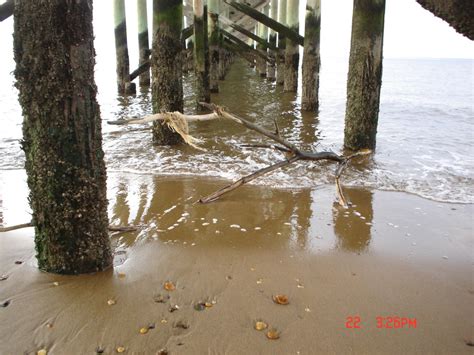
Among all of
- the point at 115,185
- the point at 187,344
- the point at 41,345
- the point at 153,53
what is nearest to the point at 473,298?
the point at 187,344

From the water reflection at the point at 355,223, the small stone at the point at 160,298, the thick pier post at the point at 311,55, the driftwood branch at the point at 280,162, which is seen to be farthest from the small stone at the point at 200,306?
the thick pier post at the point at 311,55

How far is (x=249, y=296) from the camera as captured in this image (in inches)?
92.7

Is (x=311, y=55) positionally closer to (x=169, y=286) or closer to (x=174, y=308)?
(x=169, y=286)

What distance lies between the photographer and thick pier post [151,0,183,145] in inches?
228

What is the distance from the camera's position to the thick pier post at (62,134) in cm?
215

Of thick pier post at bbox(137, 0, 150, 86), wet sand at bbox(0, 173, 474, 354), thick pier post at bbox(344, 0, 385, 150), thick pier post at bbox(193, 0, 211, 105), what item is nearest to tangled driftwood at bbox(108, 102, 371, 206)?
wet sand at bbox(0, 173, 474, 354)

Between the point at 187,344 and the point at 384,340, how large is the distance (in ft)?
3.01

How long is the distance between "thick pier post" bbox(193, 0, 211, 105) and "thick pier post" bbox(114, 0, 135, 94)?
12.4 feet

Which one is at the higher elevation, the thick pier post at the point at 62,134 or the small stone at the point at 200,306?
the thick pier post at the point at 62,134

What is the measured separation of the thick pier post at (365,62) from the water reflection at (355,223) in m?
1.52

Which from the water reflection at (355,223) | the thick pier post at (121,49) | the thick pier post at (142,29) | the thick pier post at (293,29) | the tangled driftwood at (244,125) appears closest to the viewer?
the tangled driftwood at (244,125)

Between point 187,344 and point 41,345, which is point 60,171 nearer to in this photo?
point 41,345

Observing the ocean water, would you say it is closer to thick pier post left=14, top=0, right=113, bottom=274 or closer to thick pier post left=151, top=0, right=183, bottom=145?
thick pier post left=151, top=0, right=183, bottom=145
